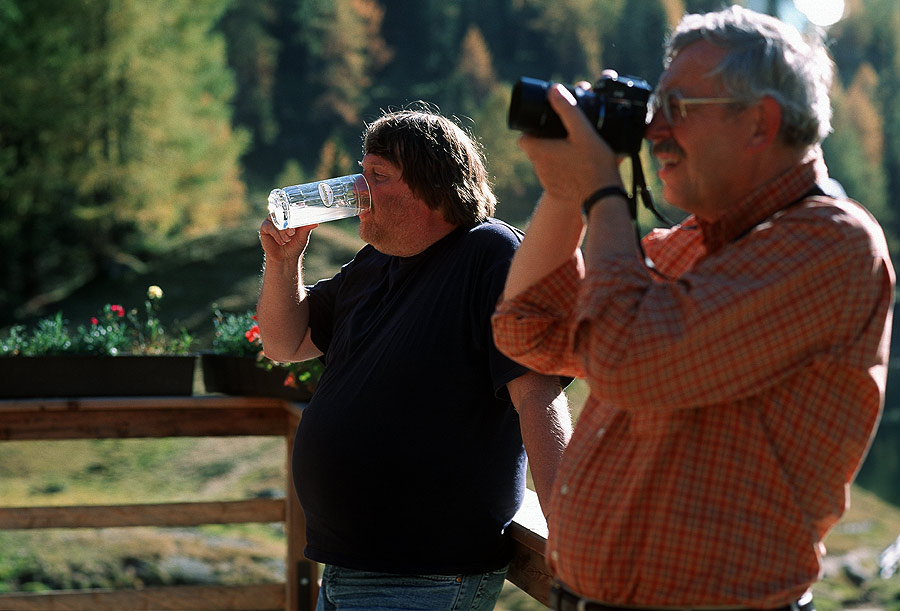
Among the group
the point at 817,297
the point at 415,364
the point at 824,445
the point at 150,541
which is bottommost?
the point at 150,541

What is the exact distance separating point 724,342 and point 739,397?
6cm

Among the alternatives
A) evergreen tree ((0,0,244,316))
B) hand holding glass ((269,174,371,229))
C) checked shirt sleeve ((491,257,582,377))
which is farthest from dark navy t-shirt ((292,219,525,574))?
evergreen tree ((0,0,244,316))

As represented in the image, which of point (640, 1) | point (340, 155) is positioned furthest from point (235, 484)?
point (640, 1)

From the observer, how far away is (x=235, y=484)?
33.3 ft

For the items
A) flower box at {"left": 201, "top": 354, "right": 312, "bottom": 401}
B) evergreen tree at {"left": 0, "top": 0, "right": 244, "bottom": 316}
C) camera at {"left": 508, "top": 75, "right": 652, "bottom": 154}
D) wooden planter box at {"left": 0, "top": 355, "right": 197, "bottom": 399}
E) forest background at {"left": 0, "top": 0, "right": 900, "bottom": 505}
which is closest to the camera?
camera at {"left": 508, "top": 75, "right": 652, "bottom": 154}

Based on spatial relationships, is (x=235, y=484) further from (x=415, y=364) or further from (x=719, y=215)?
(x=719, y=215)

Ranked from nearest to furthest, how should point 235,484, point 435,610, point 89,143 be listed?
point 435,610 < point 235,484 < point 89,143

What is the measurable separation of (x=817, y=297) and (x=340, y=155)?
2701 centimetres

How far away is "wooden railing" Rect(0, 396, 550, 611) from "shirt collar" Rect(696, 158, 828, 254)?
182 cm

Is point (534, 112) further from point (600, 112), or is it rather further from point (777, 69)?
point (777, 69)

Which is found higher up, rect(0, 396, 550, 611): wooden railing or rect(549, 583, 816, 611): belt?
rect(549, 583, 816, 611): belt

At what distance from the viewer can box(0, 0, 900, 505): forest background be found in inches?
555

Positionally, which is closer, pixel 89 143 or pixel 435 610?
pixel 435 610

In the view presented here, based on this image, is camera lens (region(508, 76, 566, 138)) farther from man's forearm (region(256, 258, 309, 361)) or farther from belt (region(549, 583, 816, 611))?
man's forearm (region(256, 258, 309, 361))
